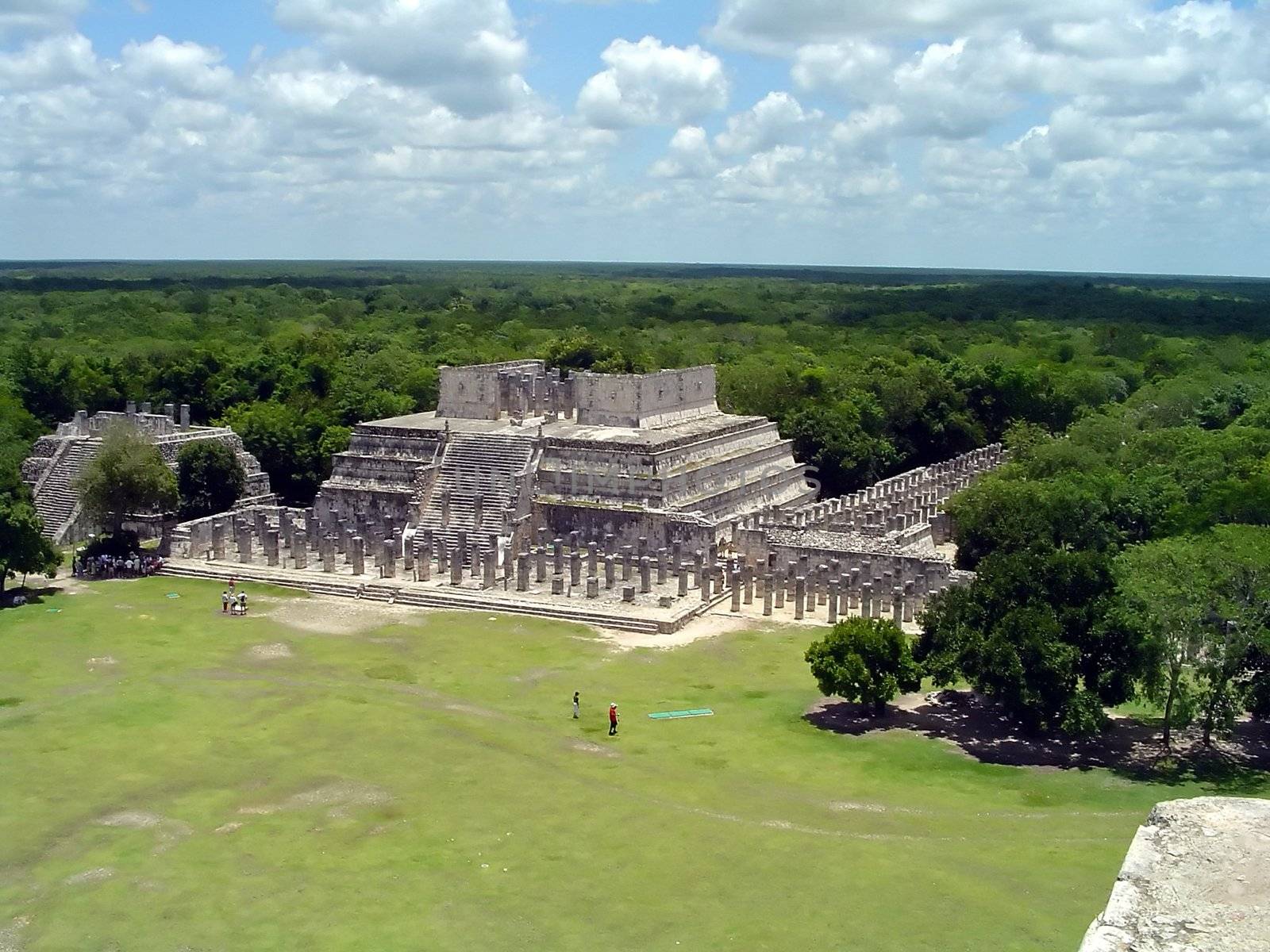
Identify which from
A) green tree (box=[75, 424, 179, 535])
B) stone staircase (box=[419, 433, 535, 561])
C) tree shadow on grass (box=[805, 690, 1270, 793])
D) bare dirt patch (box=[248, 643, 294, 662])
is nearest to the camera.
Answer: tree shadow on grass (box=[805, 690, 1270, 793])

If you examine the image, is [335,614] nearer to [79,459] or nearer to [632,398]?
[632,398]

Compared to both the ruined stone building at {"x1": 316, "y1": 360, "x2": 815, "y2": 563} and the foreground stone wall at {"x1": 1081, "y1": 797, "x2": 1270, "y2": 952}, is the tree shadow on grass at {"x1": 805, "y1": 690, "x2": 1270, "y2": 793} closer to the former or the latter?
the foreground stone wall at {"x1": 1081, "y1": 797, "x2": 1270, "y2": 952}

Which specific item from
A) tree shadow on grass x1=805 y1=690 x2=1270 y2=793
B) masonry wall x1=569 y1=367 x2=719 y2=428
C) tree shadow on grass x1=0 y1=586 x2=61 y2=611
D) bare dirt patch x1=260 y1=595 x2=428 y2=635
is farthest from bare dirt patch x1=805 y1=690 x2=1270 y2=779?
tree shadow on grass x1=0 y1=586 x2=61 y2=611

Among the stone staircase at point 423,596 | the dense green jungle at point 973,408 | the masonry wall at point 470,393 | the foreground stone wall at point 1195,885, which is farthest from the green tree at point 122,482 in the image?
the foreground stone wall at point 1195,885

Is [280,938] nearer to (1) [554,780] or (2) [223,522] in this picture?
(1) [554,780]

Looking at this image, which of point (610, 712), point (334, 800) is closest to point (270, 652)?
A: point (610, 712)

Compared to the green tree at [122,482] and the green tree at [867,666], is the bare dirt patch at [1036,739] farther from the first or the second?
the green tree at [122,482]
